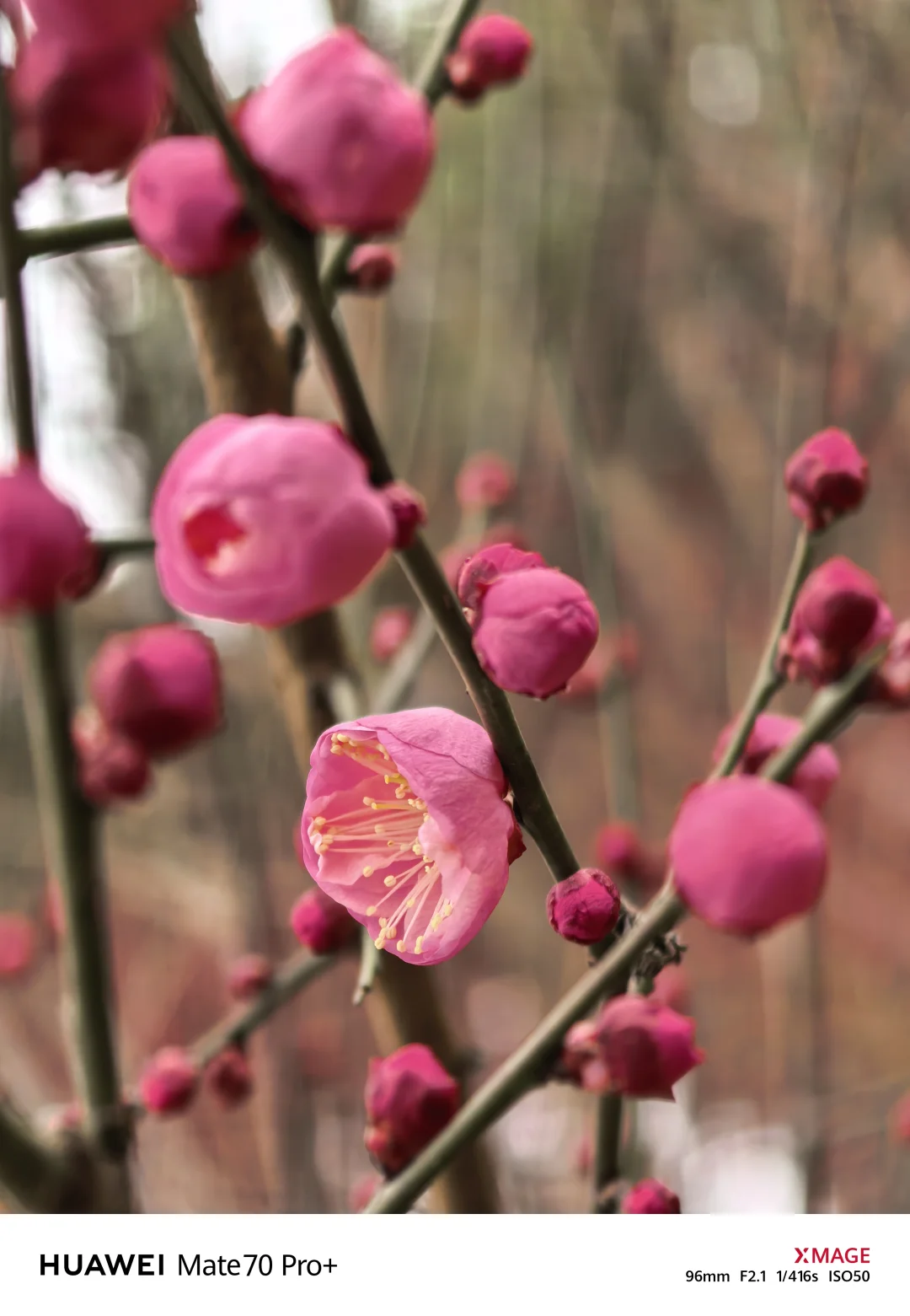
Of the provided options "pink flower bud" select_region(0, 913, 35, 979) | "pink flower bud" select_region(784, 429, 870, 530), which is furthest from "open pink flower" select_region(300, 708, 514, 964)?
"pink flower bud" select_region(0, 913, 35, 979)

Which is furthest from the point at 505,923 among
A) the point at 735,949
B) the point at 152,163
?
the point at 152,163

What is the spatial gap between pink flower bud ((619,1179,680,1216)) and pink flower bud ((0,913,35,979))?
1.24ft

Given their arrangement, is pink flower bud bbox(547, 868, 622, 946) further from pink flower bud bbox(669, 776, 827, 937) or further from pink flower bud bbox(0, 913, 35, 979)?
pink flower bud bbox(0, 913, 35, 979)

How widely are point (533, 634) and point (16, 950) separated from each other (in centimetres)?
48

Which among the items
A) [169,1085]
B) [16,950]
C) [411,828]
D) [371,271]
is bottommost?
[16,950]

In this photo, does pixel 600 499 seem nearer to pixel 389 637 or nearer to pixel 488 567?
pixel 389 637

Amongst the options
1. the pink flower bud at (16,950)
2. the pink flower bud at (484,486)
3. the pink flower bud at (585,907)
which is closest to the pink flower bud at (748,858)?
the pink flower bud at (585,907)

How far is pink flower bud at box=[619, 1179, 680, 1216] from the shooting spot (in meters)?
0.28

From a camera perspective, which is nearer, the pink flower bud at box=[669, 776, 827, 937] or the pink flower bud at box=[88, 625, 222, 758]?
the pink flower bud at box=[669, 776, 827, 937]

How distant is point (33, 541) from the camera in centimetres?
20
